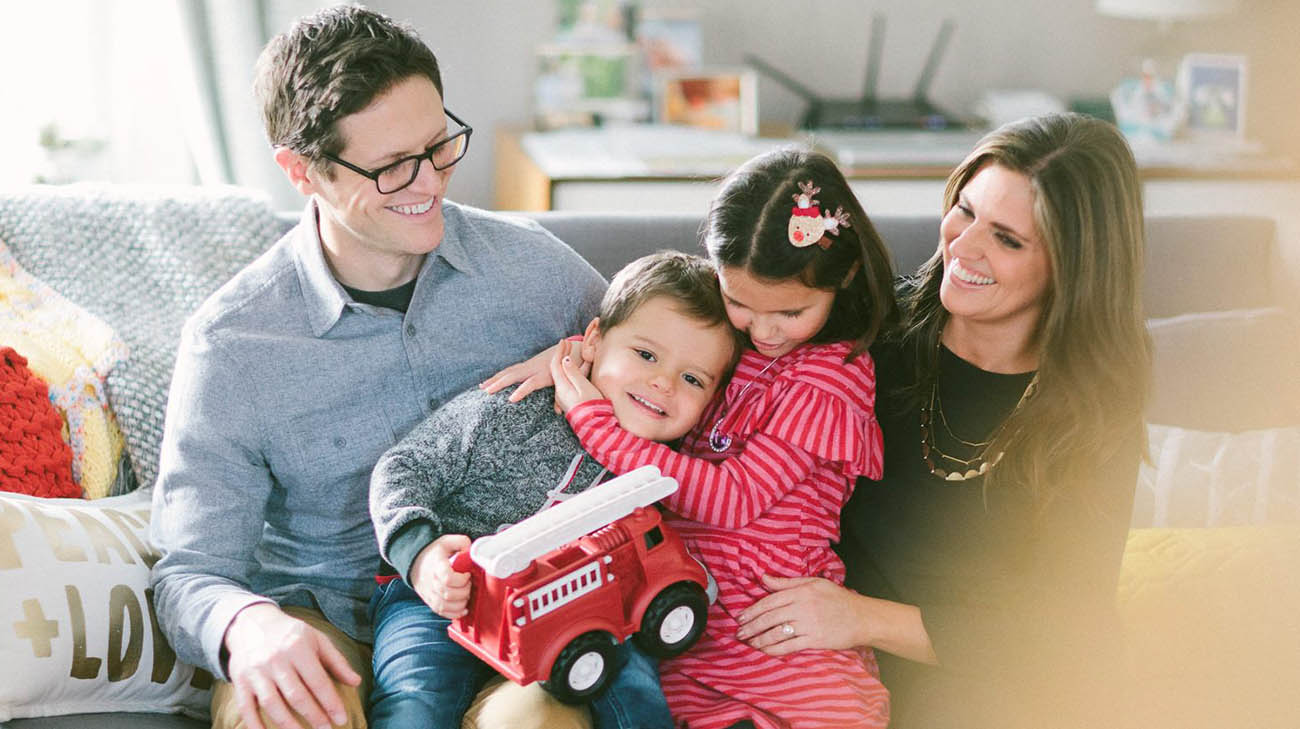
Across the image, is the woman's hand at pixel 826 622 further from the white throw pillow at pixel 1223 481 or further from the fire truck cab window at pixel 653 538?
the white throw pillow at pixel 1223 481

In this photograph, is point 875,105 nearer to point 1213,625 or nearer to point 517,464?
point 1213,625

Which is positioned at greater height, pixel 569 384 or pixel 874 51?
pixel 874 51

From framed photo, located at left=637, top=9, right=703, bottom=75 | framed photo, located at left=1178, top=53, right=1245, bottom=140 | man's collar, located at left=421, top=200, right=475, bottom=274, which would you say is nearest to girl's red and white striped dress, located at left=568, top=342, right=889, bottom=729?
man's collar, located at left=421, top=200, right=475, bottom=274

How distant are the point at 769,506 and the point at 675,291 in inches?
12.0

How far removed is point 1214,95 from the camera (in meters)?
3.47

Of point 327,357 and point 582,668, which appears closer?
point 582,668

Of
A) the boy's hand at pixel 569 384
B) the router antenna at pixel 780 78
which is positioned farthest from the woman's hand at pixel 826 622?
the router antenna at pixel 780 78

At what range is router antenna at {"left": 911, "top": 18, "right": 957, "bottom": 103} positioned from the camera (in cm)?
356

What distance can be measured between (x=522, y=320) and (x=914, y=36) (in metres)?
2.34

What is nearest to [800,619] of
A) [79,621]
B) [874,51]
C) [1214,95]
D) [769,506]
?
[769,506]

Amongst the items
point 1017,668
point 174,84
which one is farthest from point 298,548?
point 174,84

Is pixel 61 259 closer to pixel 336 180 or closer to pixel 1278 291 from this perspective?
pixel 336 180

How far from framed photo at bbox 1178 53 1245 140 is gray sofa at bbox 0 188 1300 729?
4.13 feet

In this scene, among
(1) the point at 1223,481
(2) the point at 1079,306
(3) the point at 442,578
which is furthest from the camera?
(1) the point at 1223,481
